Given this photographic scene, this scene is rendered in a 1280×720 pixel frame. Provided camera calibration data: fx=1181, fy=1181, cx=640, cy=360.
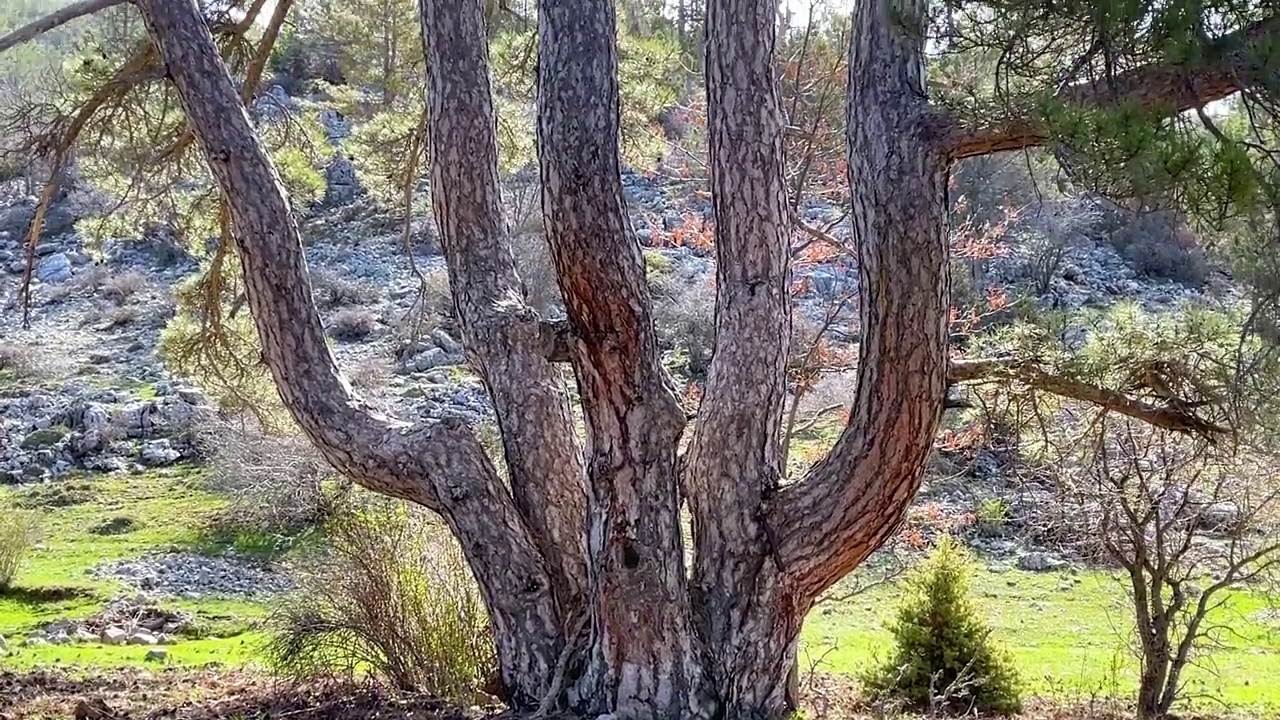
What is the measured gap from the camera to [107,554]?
14.4m

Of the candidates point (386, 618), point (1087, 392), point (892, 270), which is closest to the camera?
point (892, 270)

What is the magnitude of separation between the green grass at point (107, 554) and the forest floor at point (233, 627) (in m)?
0.02

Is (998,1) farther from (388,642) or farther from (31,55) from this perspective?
(31,55)

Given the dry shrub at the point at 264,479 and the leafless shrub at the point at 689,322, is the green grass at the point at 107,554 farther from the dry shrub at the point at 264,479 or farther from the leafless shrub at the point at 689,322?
the leafless shrub at the point at 689,322

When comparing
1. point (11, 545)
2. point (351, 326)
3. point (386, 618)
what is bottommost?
point (11, 545)

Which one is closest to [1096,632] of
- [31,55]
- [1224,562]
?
[1224,562]

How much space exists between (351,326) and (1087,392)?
1886 centimetres

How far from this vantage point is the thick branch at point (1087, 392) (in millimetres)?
5051

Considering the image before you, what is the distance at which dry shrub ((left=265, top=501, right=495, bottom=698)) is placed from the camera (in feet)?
19.1

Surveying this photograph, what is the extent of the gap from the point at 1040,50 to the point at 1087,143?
64 cm

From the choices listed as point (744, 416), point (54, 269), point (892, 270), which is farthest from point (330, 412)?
point (54, 269)

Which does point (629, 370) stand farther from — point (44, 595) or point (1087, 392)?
point (44, 595)

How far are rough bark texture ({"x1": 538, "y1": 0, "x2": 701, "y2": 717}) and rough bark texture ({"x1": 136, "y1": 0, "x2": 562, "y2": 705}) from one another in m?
0.34

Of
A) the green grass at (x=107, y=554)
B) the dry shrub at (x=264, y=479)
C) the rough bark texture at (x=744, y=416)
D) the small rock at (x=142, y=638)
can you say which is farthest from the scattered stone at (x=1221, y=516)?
the small rock at (x=142, y=638)
